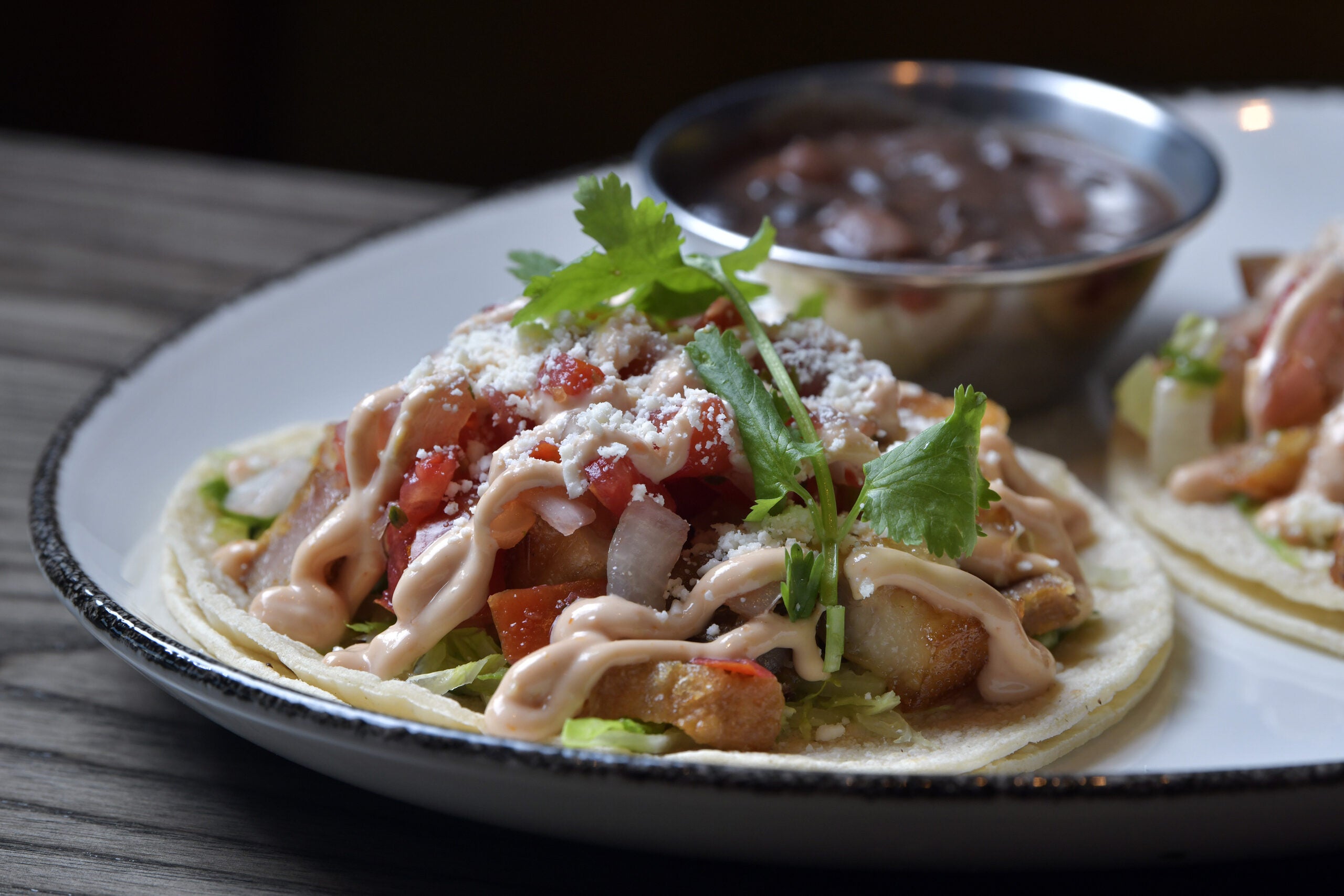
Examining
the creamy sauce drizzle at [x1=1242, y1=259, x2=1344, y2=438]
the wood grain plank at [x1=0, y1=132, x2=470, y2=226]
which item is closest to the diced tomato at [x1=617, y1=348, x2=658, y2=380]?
the creamy sauce drizzle at [x1=1242, y1=259, x2=1344, y2=438]

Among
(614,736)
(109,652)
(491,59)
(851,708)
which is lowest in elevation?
(491,59)

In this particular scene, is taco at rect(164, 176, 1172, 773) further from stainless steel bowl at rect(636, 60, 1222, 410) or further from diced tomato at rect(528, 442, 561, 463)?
stainless steel bowl at rect(636, 60, 1222, 410)

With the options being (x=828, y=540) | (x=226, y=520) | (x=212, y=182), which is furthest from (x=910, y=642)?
(x=212, y=182)

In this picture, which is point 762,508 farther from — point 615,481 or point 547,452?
point 547,452

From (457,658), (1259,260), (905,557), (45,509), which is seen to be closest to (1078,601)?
(905,557)

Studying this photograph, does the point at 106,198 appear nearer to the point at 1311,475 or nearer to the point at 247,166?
the point at 247,166

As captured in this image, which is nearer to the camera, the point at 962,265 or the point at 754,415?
the point at 754,415

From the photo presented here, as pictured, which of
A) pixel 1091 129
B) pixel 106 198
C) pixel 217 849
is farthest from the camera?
pixel 106 198
